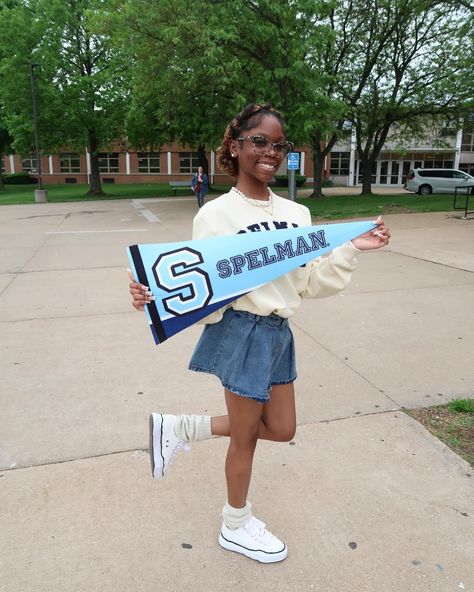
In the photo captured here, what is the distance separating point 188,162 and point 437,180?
89.4ft

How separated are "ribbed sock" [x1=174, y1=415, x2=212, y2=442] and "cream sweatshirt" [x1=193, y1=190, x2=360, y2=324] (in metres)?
0.59

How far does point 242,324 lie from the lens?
200cm

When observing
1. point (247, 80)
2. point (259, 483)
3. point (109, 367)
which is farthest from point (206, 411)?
point (247, 80)

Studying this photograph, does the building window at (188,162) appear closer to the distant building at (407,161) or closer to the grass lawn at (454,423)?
the distant building at (407,161)

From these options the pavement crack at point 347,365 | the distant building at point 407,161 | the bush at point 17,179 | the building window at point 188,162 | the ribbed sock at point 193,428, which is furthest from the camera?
the building window at point 188,162

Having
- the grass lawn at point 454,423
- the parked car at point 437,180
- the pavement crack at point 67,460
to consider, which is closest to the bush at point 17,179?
the parked car at point 437,180

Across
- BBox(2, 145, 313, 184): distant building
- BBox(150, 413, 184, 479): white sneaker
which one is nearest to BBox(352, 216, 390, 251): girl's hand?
BBox(150, 413, 184, 479): white sneaker

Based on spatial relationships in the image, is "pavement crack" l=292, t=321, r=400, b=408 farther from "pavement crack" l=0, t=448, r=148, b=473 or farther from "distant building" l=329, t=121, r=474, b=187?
"distant building" l=329, t=121, r=474, b=187

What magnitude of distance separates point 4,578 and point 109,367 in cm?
219

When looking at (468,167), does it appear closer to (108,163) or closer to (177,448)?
(108,163)

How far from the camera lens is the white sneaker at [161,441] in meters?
2.39

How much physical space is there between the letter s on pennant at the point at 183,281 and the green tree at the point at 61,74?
26.2m

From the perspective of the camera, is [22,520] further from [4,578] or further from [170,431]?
[170,431]

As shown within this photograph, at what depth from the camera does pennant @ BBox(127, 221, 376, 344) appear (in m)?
1.97
